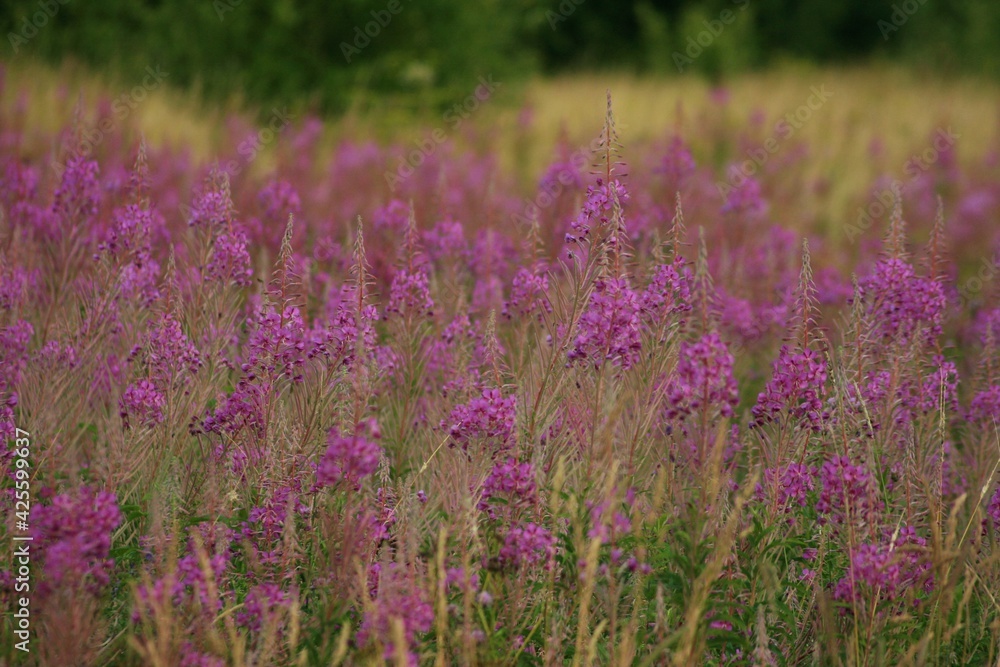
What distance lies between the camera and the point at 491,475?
8.77 feet

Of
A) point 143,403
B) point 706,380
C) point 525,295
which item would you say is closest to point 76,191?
point 143,403

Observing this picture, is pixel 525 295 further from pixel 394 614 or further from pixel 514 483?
pixel 394 614

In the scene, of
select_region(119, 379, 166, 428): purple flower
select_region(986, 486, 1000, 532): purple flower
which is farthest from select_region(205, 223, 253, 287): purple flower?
select_region(986, 486, 1000, 532): purple flower

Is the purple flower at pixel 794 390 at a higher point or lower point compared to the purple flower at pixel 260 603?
higher

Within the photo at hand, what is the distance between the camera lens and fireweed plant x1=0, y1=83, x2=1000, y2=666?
240 cm

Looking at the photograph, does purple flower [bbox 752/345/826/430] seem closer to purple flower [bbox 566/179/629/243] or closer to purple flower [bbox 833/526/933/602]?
purple flower [bbox 833/526/933/602]

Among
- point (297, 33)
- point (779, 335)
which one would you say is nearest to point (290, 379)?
point (779, 335)

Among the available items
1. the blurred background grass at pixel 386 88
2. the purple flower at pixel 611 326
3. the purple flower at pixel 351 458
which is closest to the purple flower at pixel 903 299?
the purple flower at pixel 611 326

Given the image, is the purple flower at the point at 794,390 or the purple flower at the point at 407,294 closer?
the purple flower at the point at 794,390

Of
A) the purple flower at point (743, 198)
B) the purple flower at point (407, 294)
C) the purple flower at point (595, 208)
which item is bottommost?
the purple flower at point (407, 294)

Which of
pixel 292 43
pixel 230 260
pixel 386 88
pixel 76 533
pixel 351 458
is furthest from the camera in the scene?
pixel 386 88

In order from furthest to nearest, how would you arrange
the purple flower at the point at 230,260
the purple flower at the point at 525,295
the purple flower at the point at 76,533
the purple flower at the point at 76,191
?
the purple flower at the point at 76,191, the purple flower at the point at 525,295, the purple flower at the point at 230,260, the purple flower at the point at 76,533

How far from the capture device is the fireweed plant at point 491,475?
2.40 metres

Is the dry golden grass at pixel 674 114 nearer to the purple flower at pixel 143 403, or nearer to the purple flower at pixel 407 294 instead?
the purple flower at pixel 407 294
